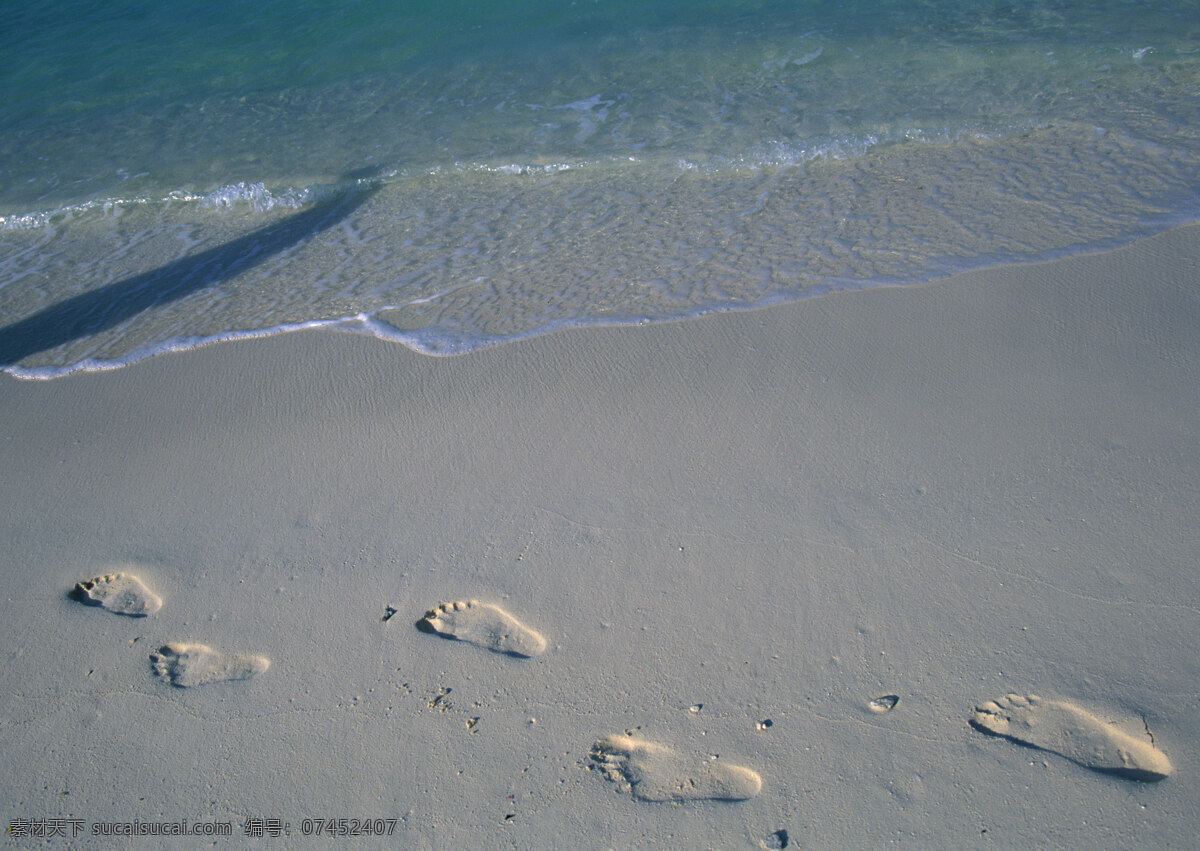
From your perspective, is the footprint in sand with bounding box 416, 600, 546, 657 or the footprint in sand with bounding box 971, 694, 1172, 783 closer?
the footprint in sand with bounding box 971, 694, 1172, 783

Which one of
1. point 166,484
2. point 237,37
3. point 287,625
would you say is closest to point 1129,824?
point 287,625

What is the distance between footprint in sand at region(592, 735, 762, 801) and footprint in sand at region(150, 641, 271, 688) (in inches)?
47.4

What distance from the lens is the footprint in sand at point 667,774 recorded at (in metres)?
2.03

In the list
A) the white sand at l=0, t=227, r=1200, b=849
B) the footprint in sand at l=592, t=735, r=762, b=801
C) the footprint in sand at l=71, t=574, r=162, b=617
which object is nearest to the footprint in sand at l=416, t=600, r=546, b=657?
the white sand at l=0, t=227, r=1200, b=849

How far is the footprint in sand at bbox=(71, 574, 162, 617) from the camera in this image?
2.70 m

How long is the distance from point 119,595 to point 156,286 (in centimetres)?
291

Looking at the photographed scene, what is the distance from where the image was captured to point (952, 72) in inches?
271

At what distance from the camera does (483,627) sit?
2.50 m

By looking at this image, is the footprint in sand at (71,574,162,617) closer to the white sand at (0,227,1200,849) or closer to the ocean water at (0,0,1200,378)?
the white sand at (0,227,1200,849)

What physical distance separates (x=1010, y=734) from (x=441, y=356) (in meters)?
2.86

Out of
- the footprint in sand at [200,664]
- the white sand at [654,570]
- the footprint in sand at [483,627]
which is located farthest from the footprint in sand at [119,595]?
the footprint in sand at [483,627]

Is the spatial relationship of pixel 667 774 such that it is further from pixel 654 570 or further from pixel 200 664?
pixel 200 664

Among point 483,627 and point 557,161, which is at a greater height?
point 557,161

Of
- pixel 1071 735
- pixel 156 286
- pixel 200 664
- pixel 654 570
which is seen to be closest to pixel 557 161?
pixel 156 286
